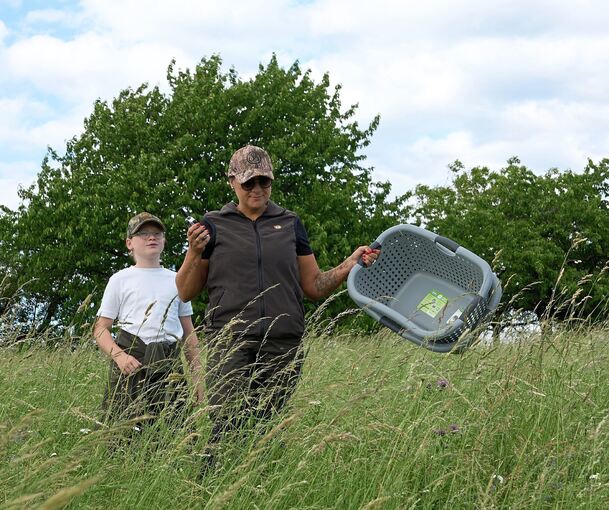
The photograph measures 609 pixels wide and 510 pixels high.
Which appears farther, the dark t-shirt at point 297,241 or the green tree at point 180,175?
the green tree at point 180,175

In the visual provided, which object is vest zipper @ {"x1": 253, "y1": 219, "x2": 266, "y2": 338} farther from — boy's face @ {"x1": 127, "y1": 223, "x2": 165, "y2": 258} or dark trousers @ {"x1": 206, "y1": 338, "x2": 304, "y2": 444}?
boy's face @ {"x1": 127, "y1": 223, "x2": 165, "y2": 258}

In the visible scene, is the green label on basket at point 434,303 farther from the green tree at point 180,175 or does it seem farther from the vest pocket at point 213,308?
the green tree at point 180,175

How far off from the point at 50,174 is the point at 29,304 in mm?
7231

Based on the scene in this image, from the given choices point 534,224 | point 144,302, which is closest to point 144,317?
point 144,302

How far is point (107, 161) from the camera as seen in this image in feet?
89.1

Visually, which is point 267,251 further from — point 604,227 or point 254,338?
Result: point 604,227

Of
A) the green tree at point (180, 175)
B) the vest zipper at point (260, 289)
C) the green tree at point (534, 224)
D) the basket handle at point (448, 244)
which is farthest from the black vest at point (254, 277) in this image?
the green tree at point (534, 224)

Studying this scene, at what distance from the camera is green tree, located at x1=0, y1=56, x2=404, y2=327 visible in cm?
2423

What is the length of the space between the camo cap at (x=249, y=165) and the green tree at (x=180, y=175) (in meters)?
18.2

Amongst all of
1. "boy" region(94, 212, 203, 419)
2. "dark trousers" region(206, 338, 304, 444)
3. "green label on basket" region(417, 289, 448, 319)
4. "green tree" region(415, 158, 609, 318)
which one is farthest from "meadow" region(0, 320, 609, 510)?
"green tree" region(415, 158, 609, 318)

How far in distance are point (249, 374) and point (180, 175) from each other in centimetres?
2095

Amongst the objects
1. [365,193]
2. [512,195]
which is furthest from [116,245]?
[512,195]

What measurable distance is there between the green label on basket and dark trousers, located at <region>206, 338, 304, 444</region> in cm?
189

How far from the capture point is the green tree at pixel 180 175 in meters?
24.2
